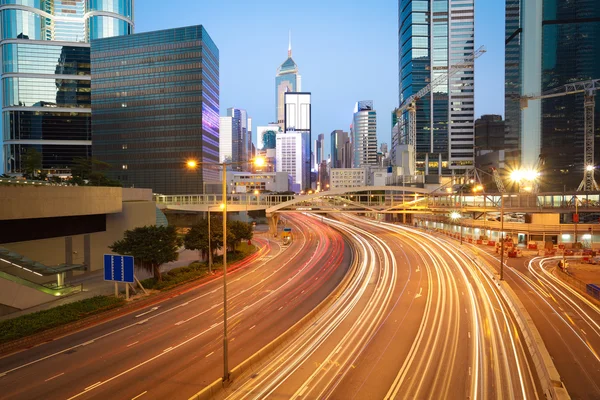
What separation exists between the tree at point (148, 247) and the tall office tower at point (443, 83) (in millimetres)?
153240

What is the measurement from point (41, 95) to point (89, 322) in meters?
130

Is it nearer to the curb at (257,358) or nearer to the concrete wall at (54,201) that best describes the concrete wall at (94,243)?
the concrete wall at (54,201)

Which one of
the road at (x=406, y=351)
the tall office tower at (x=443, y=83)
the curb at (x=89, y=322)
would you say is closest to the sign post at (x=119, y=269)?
the curb at (x=89, y=322)

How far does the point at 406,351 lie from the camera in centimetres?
2114

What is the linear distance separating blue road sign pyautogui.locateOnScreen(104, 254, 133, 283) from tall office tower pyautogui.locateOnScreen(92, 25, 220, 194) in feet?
278

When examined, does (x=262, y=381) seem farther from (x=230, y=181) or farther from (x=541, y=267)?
(x=230, y=181)

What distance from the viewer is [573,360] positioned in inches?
778

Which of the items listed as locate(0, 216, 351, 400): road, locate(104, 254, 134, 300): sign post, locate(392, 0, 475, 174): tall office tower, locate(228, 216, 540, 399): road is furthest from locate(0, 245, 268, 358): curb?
locate(392, 0, 475, 174): tall office tower

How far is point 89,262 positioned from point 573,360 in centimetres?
4600

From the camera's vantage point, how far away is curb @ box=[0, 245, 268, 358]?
22578 millimetres

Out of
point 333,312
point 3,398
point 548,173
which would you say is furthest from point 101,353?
point 548,173

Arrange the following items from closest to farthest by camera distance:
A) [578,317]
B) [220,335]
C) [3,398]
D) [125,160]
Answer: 1. [3,398]
2. [220,335]
3. [578,317]
4. [125,160]

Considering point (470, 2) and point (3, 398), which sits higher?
point (470, 2)

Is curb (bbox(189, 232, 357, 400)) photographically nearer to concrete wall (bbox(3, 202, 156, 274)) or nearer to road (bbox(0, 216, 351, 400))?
road (bbox(0, 216, 351, 400))
